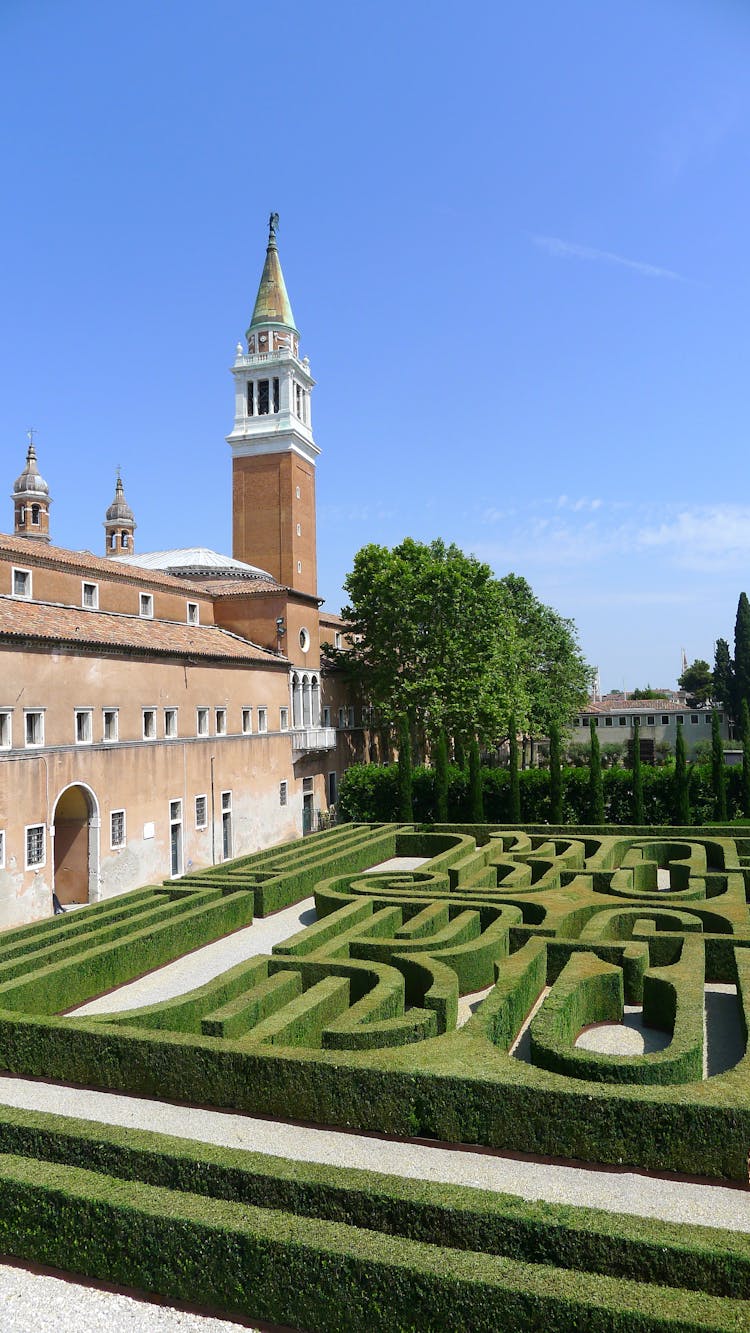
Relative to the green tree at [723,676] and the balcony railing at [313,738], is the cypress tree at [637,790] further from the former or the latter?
the green tree at [723,676]

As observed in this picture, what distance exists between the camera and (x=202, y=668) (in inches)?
1419

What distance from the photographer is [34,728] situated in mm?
26281

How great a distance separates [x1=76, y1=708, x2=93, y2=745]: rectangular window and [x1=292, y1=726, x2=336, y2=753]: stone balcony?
53.5ft

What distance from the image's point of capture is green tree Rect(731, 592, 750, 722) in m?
87.8

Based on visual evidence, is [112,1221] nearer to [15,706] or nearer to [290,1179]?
[290,1179]

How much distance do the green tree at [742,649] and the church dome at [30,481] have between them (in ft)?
226

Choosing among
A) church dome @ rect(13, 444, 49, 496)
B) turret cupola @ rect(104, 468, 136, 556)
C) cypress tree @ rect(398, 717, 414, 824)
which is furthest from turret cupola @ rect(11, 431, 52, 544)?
cypress tree @ rect(398, 717, 414, 824)

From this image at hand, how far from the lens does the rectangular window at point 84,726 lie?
92.8 feet

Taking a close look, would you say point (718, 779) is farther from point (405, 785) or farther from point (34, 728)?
point (34, 728)

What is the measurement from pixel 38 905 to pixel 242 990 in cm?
1205

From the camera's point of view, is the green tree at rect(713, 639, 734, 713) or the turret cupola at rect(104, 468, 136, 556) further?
the green tree at rect(713, 639, 734, 713)

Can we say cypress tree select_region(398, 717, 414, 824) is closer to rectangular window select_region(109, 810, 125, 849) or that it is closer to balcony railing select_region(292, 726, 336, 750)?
balcony railing select_region(292, 726, 336, 750)

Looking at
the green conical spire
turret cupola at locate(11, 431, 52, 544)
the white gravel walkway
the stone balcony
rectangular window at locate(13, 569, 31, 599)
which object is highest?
the green conical spire

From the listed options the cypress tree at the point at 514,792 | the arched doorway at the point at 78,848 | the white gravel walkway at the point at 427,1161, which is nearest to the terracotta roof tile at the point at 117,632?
the arched doorway at the point at 78,848
